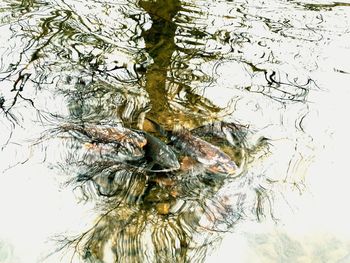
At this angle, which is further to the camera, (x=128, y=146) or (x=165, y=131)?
(x=165, y=131)

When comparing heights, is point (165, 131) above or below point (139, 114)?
below

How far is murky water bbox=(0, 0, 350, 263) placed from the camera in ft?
7.73

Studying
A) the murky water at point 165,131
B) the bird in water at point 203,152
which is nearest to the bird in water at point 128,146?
the murky water at point 165,131

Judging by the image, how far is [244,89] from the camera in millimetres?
3877

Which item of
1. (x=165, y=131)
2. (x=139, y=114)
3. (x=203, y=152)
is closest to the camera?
(x=203, y=152)

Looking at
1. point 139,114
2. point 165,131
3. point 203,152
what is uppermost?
point 139,114

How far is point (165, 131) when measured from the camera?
3.19 m

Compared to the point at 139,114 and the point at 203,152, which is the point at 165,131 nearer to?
the point at 139,114

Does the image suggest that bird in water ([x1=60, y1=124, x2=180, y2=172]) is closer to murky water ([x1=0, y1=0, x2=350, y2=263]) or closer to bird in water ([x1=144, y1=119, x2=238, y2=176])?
murky water ([x1=0, y1=0, x2=350, y2=263])

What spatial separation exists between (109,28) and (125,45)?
0.47 meters

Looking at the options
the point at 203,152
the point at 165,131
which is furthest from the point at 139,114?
the point at 203,152

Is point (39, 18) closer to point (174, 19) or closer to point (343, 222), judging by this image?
point (174, 19)

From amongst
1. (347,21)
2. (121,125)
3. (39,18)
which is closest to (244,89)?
(121,125)

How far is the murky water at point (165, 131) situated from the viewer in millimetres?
2357
